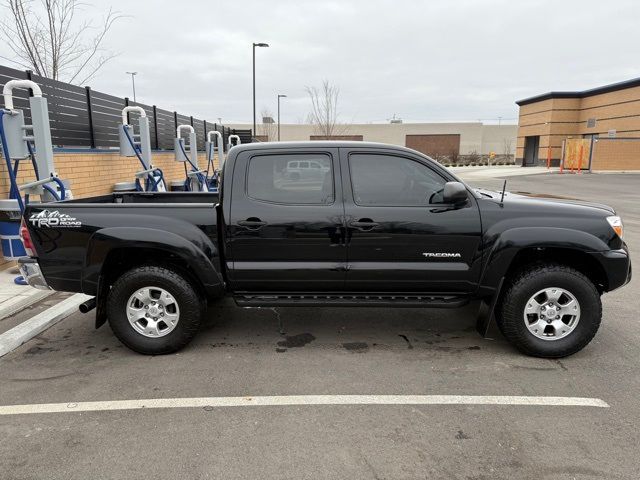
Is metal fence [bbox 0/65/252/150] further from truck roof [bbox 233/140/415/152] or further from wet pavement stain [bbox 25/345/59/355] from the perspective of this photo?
truck roof [bbox 233/140/415/152]

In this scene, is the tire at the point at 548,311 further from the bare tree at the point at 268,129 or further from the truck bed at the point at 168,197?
the bare tree at the point at 268,129

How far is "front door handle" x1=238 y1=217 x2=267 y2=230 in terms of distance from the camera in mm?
4125

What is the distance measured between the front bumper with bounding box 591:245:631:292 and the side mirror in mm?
1209

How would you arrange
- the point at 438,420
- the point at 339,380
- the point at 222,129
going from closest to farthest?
the point at 438,420, the point at 339,380, the point at 222,129

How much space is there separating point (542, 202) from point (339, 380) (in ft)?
7.72

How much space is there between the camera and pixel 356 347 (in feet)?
14.5

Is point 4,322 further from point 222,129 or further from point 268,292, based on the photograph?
point 222,129

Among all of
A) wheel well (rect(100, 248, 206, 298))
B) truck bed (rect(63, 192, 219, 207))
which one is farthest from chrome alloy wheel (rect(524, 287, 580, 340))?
truck bed (rect(63, 192, 219, 207))

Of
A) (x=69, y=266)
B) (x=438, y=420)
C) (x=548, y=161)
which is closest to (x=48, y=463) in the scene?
(x=69, y=266)

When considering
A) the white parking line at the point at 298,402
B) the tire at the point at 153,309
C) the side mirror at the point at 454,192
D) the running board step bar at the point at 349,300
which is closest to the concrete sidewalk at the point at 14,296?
the tire at the point at 153,309

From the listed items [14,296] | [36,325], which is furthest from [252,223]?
[14,296]

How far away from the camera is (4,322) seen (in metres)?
5.04

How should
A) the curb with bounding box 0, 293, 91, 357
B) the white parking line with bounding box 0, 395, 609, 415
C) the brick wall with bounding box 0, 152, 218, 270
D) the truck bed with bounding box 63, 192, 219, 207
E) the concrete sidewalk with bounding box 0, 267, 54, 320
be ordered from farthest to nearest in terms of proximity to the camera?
the brick wall with bounding box 0, 152, 218, 270 → the truck bed with bounding box 63, 192, 219, 207 → the concrete sidewalk with bounding box 0, 267, 54, 320 → the curb with bounding box 0, 293, 91, 357 → the white parking line with bounding box 0, 395, 609, 415

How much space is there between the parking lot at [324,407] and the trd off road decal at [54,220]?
3.84ft
